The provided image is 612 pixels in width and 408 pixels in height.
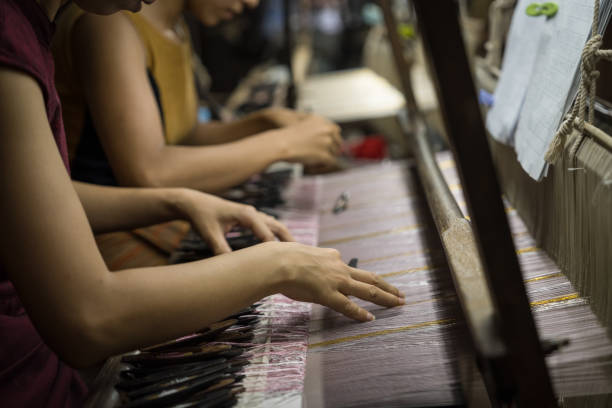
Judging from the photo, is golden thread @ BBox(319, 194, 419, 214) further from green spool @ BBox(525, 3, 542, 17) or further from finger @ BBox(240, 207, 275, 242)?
green spool @ BBox(525, 3, 542, 17)

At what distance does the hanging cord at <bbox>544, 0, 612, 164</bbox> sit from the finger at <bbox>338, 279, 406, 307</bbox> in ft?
1.26

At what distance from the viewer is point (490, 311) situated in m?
0.72

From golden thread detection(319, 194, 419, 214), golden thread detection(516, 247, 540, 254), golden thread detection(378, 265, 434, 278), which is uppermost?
golden thread detection(516, 247, 540, 254)

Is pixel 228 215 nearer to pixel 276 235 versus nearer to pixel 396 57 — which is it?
pixel 276 235

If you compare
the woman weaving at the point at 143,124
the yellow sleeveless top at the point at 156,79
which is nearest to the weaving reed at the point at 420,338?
the woman weaving at the point at 143,124

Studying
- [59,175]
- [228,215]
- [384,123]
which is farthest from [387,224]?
[384,123]

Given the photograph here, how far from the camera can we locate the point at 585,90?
3.06ft

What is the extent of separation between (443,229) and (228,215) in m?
0.58

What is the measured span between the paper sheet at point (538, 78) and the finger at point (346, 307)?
425mm

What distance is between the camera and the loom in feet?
2.16

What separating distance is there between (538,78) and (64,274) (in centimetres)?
100

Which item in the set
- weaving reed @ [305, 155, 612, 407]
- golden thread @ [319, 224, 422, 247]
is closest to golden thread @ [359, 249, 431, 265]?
weaving reed @ [305, 155, 612, 407]

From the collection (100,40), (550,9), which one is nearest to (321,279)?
(550,9)

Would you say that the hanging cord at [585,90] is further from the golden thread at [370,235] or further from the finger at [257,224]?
the finger at [257,224]
